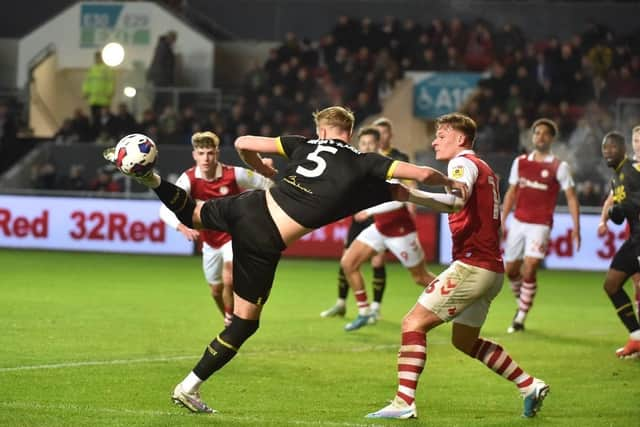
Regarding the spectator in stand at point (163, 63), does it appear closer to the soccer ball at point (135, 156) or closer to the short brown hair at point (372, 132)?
the short brown hair at point (372, 132)

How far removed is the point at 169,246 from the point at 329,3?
33.4ft

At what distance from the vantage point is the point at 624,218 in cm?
1234

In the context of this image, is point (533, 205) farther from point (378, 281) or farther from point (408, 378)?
point (408, 378)

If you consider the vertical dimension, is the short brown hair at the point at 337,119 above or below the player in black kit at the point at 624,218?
above

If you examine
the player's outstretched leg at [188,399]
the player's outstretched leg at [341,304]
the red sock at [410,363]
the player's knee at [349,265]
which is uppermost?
the red sock at [410,363]

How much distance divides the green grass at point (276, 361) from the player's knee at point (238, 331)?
52 cm

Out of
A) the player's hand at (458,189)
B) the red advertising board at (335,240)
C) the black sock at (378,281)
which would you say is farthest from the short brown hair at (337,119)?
the red advertising board at (335,240)

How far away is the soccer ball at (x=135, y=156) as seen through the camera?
8742 millimetres

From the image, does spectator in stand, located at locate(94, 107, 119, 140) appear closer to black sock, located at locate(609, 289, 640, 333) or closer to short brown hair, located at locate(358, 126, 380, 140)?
short brown hair, located at locate(358, 126, 380, 140)

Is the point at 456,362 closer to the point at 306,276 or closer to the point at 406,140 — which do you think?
the point at 306,276

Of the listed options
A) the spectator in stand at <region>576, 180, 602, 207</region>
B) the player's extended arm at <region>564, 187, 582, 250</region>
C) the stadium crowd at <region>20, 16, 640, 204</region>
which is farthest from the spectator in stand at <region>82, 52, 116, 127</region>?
the player's extended arm at <region>564, 187, 582, 250</region>

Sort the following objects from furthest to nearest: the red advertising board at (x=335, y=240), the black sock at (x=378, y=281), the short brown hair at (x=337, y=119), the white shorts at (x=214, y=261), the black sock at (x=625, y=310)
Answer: the red advertising board at (x=335, y=240) → the black sock at (x=378, y=281) → the black sock at (x=625, y=310) → the white shorts at (x=214, y=261) → the short brown hair at (x=337, y=119)

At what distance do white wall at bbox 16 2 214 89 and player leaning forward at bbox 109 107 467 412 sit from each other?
883 inches

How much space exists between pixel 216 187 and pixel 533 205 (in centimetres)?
425
